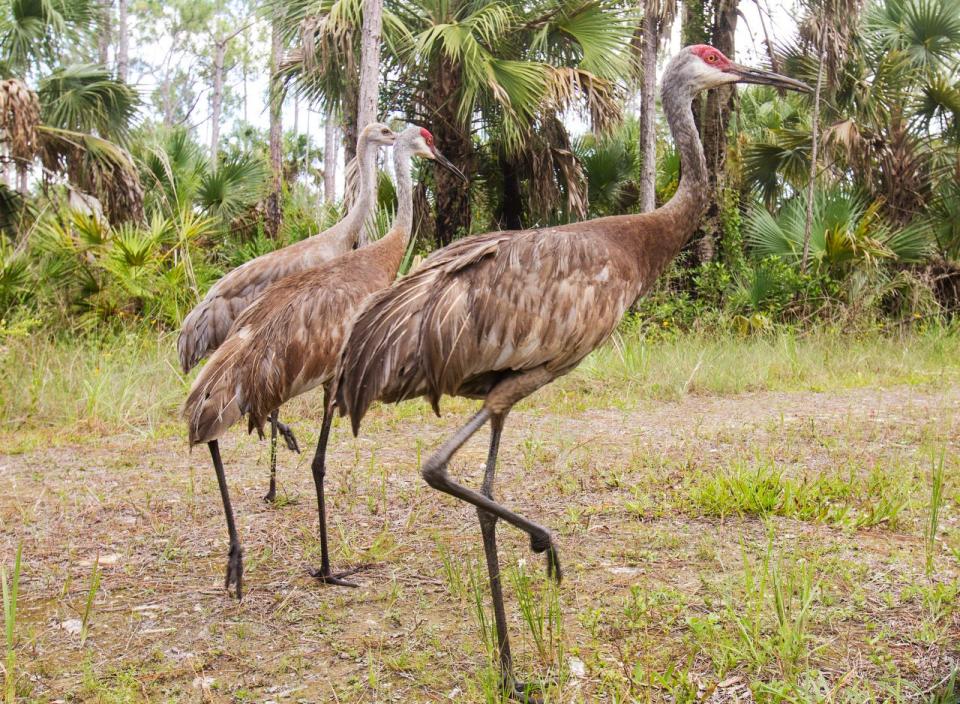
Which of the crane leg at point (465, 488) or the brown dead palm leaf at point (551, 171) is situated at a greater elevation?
the brown dead palm leaf at point (551, 171)

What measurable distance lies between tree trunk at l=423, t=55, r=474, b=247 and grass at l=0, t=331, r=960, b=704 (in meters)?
5.76

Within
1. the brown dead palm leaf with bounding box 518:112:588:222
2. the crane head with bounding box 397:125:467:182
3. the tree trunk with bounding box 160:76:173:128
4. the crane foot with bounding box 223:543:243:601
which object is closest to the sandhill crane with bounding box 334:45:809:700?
the crane foot with bounding box 223:543:243:601

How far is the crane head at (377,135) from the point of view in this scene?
7281 millimetres

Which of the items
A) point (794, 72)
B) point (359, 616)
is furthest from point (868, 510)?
point (794, 72)

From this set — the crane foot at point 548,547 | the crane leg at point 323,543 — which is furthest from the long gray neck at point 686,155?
the crane leg at point 323,543

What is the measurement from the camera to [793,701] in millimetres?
2582

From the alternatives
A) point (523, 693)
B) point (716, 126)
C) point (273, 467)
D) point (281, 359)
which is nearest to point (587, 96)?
point (716, 126)

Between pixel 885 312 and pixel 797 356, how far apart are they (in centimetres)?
448

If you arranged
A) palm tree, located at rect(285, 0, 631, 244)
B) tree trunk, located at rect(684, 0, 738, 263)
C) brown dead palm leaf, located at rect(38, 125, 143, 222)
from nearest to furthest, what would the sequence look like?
brown dead palm leaf, located at rect(38, 125, 143, 222) < palm tree, located at rect(285, 0, 631, 244) < tree trunk, located at rect(684, 0, 738, 263)

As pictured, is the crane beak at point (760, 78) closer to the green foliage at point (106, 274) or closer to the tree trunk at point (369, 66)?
the tree trunk at point (369, 66)

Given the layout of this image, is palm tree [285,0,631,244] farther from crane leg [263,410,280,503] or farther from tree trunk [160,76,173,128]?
tree trunk [160,76,173,128]

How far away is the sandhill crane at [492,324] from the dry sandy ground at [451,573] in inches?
18.9

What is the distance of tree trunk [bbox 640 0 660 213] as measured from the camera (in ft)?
40.1

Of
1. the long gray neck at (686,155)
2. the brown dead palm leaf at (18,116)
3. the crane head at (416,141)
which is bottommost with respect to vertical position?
the long gray neck at (686,155)
